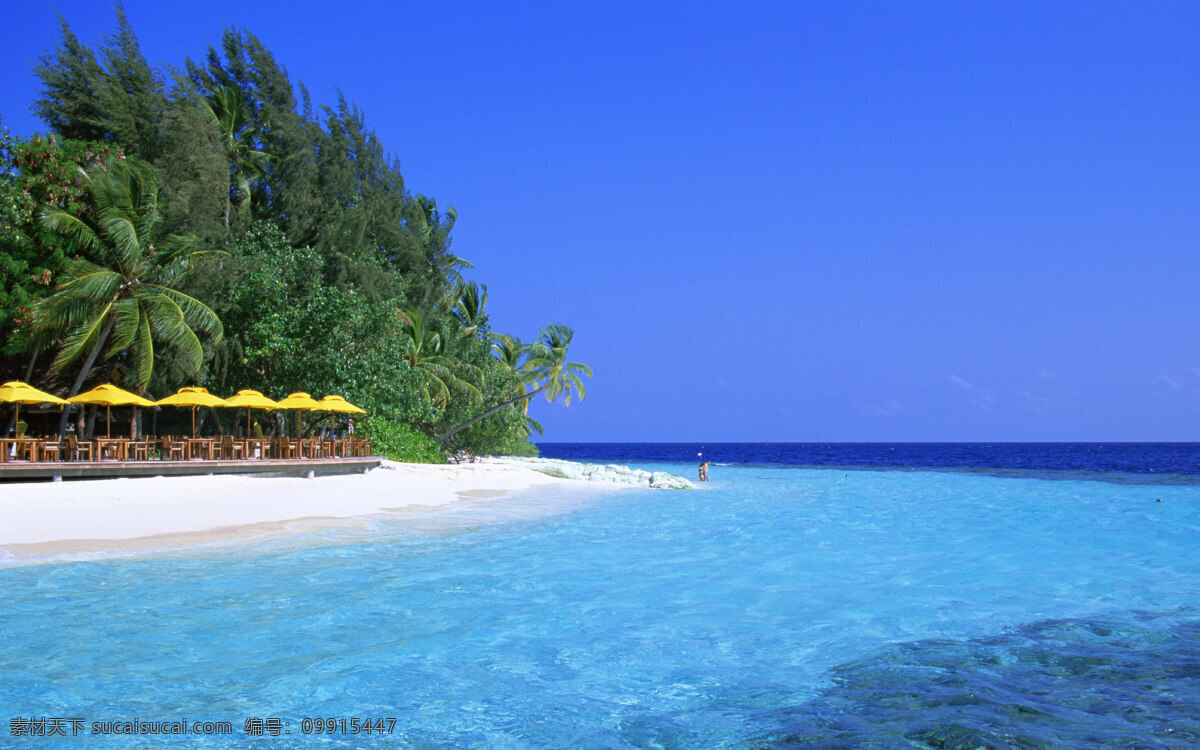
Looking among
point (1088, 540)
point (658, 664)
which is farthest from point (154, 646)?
point (1088, 540)

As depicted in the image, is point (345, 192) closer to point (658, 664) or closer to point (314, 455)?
point (314, 455)

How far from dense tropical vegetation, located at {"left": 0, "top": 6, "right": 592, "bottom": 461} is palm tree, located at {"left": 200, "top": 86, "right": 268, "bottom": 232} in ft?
0.27

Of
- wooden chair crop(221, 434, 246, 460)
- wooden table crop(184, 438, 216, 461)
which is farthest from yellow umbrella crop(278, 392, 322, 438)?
wooden table crop(184, 438, 216, 461)

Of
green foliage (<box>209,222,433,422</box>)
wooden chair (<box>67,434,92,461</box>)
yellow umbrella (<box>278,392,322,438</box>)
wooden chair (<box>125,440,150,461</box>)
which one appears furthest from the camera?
green foliage (<box>209,222,433,422</box>)

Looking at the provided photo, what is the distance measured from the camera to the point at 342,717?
554 centimetres

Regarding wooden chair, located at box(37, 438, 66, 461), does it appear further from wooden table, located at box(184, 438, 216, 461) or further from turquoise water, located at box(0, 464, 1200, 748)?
turquoise water, located at box(0, 464, 1200, 748)

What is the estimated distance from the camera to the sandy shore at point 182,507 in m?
11.9

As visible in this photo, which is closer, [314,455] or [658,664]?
[658,664]

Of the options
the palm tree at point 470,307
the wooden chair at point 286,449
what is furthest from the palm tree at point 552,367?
the wooden chair at point 286,449

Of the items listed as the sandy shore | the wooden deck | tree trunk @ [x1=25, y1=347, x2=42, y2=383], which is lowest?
the sandy shore

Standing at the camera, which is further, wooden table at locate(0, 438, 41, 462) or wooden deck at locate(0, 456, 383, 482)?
wooden table at locate(0, 438, 41, 462)

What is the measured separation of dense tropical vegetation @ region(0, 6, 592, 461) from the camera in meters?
20.3

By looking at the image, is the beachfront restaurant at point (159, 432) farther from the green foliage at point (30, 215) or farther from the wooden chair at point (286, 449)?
the green foliage at point (30, 215)

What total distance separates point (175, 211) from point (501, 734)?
2337cm
